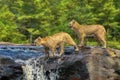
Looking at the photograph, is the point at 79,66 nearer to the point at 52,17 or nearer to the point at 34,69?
the point at 34,69

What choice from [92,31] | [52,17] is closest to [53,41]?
[92,31]

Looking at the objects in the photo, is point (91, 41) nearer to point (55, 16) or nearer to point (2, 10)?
point (55, 16)

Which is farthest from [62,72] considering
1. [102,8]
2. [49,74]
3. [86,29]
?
[102,8]

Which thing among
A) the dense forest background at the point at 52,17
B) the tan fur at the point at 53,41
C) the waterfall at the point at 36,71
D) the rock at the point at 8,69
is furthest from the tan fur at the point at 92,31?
the dense forest background at the point at 52,17

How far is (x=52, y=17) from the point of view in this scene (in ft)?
110

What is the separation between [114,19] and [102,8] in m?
1.80

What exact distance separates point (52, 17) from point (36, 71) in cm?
1966

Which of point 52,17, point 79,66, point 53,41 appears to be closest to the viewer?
point 79,66

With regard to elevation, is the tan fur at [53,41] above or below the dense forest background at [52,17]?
above

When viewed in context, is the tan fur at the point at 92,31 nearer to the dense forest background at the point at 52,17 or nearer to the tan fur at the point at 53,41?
the tan fur at the point at 53,41

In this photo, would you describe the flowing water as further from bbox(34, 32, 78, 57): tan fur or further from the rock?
bbox(34, 32, 78, 57): tan fur

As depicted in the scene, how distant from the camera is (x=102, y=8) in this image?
3359 centimetres

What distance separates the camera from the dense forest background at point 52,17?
33000 millimetres

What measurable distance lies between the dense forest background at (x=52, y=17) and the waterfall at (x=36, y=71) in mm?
18184
